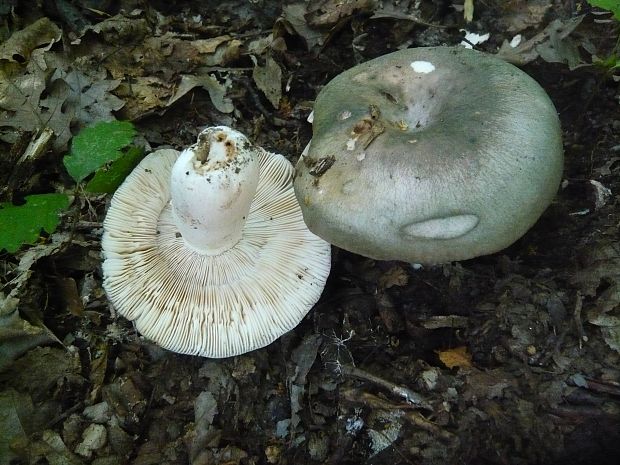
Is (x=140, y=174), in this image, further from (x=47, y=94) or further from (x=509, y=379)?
(x=509, y=379)

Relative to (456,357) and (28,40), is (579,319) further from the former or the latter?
(28,40)

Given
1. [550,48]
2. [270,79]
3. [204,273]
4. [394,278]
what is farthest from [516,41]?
[204,273]

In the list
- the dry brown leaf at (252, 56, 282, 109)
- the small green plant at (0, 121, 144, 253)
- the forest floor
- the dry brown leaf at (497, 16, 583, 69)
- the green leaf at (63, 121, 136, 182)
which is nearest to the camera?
the forest floor

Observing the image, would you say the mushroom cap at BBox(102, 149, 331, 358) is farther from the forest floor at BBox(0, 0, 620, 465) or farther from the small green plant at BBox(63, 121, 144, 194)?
the forest floor at BBox(0, 0, 620, 465)

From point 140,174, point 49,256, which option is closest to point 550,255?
point 140,174

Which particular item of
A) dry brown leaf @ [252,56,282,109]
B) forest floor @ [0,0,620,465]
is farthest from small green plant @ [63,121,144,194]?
dry brown leaf @ [252,56,282,109]

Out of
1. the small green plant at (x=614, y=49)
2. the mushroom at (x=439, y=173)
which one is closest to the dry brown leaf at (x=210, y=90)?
the mushroom at (x=439, y=173)
